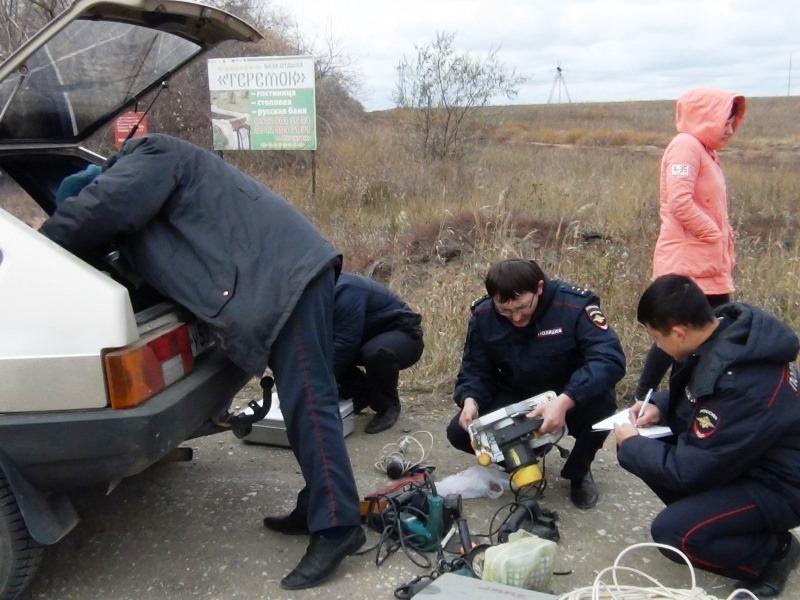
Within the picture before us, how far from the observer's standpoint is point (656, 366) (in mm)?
3961

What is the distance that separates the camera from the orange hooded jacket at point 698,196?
382 centimetres

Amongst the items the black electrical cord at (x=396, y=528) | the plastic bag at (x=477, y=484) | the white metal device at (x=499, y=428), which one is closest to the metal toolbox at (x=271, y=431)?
the plastic bag at (x=477, y=484)

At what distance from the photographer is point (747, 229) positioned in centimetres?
817

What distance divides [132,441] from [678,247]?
2929 millimetres

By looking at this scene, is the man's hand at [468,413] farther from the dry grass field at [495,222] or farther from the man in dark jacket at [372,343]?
the dry grass field at [495,222]

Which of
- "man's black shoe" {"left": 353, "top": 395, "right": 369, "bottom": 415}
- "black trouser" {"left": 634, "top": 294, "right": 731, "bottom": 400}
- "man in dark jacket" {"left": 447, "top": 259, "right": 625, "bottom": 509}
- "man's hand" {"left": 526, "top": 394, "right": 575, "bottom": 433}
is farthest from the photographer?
"man's black shoe" {"left": 353, "top": 395, "right": 369, "bottom": 415}

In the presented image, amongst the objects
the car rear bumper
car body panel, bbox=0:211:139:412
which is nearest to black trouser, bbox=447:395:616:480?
the car rear bumper

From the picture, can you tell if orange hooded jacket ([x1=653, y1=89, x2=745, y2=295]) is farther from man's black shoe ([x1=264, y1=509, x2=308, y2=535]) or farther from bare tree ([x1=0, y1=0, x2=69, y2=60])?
bare tree ([x1=0, y1=0, x2=69, y2=60])

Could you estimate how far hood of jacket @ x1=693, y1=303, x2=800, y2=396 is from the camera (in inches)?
92.5

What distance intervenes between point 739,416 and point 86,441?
206 centimetres

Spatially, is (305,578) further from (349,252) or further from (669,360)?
(349,252)

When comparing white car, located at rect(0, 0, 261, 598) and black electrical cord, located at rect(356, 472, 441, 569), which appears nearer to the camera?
white car, located at rect(0, 0, 261, 598)

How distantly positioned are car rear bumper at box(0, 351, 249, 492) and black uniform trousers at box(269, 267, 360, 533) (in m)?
0.41

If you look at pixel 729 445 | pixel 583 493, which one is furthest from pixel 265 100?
pixel 729 445
